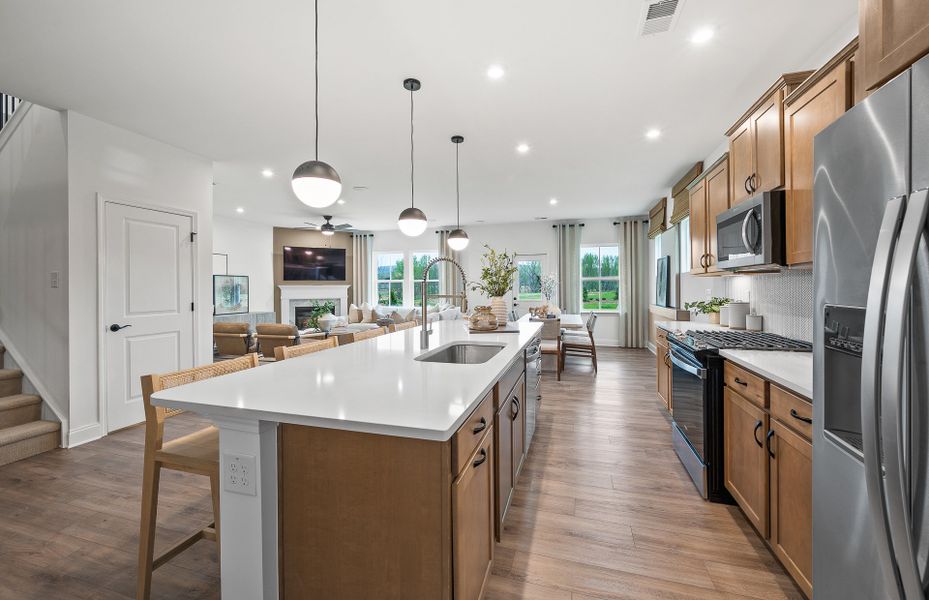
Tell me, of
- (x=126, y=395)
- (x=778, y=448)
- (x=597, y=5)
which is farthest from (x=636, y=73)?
(x=126, y=395)

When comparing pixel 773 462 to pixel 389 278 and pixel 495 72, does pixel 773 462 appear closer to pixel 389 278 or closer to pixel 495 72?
pixel 495 72

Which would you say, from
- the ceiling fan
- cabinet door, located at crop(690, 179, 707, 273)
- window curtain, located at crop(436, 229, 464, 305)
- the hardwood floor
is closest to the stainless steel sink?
the hardwood floor

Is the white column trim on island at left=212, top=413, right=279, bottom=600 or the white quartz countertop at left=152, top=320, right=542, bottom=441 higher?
the white quartz countertop at left=152, top=320, right=542, bottom=441

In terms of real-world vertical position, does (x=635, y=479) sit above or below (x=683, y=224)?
below

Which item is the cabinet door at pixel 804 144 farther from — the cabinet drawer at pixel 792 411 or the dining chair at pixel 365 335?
the dining chair at pixel 365 335

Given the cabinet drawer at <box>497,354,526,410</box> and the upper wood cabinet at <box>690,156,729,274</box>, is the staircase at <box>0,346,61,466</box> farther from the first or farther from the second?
the upper wood cabinet at <box>690,156,729,274</box>

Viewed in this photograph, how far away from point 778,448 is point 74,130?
5204 millimetres

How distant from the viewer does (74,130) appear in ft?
10.6

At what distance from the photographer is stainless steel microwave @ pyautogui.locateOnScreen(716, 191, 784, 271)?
2133 mm

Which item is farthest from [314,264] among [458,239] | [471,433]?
[471,433]

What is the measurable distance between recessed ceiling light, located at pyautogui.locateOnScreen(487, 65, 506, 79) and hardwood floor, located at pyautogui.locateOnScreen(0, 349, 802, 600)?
8.96ft

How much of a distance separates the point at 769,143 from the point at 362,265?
29.3ft

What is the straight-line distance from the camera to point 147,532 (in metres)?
1.51

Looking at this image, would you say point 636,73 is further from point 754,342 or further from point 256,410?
point 256,410
